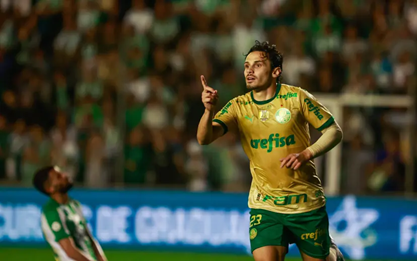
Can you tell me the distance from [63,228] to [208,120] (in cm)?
209

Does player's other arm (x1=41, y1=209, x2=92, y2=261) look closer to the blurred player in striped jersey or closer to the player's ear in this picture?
the blurred player in striped jersey

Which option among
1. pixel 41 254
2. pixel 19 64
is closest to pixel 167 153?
pixel 41 254

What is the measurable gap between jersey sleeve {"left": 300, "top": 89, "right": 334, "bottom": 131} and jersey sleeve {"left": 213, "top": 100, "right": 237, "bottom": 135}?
596 mm

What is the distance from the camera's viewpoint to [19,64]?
42.1ft

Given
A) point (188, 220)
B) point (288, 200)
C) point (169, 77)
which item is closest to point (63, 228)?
point (288, 200)

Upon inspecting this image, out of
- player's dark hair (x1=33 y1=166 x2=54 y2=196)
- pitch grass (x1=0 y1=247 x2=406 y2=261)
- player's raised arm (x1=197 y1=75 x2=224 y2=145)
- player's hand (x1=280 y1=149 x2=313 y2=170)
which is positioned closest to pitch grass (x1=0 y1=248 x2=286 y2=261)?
pitch grass (x1=0 y1=247 x2=406 y2=261)

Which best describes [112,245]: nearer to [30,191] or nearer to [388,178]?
[30,191]

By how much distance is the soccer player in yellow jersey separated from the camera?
19.7 feet

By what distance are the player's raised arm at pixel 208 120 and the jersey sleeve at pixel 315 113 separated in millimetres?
719

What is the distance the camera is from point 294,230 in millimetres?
6051

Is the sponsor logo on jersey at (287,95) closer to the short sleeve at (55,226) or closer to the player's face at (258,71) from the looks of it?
the player's face at (258,71)

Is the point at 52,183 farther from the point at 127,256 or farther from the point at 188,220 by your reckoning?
the point at 188,220


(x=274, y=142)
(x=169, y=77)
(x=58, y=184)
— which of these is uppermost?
(x=169, y=77)

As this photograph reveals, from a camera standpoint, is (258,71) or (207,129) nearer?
(207,129)
